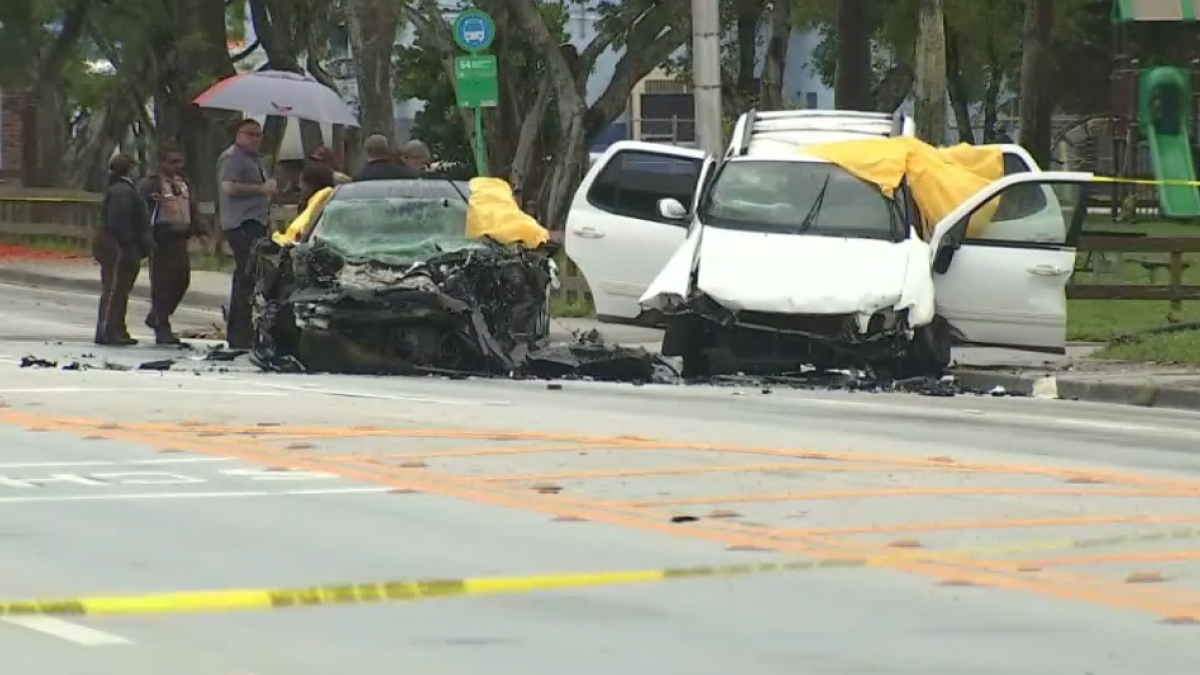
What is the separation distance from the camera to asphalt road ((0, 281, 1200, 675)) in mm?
7367

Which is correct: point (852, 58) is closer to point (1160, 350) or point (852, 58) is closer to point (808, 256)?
point (1160, 350)

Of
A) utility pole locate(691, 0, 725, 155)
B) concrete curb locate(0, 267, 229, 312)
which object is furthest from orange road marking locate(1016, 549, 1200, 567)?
concrete curb locate(0, 267, 229, 312)

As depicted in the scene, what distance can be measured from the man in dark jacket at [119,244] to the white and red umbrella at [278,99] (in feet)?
26.4

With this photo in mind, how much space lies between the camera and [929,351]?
17625 millimetres

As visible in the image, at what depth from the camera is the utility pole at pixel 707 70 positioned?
22.5 meters

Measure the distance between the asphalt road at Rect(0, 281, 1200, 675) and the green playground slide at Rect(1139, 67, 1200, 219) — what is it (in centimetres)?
2997

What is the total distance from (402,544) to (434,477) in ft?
6.37

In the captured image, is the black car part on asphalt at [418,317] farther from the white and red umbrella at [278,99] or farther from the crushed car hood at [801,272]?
the white and red umbrella at [278,99]

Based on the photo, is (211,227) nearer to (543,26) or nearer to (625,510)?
(543,26)

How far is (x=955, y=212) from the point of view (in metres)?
18.2

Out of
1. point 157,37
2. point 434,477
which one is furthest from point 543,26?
point 434,477

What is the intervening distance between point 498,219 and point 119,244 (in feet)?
14.4

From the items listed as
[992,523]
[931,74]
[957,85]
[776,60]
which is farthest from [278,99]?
[957,85]

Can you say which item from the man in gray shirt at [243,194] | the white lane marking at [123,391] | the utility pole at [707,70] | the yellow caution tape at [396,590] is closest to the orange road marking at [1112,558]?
the yellow caution tape at [396,590]
